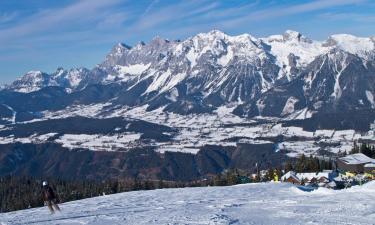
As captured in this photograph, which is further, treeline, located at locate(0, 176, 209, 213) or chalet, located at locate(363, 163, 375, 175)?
treeline, located at locate(0, 176, 209, 213)

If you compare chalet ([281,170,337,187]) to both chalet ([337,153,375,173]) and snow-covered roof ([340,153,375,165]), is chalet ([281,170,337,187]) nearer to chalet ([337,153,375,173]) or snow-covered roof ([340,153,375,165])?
chalet ([337,153,375,173])

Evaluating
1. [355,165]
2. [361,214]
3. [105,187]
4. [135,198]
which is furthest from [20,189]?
[361,214]

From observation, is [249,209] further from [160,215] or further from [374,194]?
[374,194]

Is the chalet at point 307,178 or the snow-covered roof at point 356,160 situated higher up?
the chalet at point 307,178

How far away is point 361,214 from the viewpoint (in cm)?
3216

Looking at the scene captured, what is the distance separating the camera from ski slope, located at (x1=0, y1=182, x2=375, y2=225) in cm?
3177

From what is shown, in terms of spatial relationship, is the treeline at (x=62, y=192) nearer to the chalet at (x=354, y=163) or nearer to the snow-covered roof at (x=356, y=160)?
the chalet at (x=354, y=163)

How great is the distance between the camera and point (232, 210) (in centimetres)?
3619

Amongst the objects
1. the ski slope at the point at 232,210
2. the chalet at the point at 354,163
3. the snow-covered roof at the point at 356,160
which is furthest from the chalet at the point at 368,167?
the ski slope at the point at 232,210

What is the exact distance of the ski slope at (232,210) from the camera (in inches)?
1251

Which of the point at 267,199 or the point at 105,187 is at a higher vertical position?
the point at 267,199

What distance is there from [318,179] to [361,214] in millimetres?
52173

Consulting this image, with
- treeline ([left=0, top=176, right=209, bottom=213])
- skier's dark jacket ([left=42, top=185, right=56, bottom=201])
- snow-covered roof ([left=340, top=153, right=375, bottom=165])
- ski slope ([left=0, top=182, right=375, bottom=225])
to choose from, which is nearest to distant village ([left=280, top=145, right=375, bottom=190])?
snow-covered roof ([left=340, top=153, right=375, bottom=165])

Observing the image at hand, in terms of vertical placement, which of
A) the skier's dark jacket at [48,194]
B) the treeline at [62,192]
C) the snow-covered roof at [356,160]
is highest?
the skier's dark jacket at [48,194]
